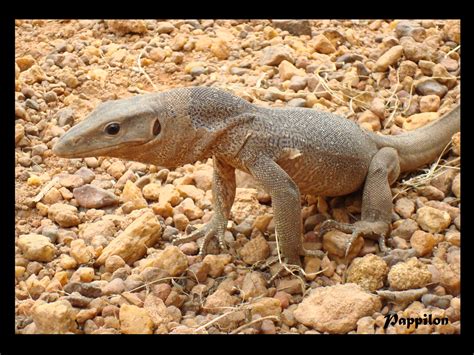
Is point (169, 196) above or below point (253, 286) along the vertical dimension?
above

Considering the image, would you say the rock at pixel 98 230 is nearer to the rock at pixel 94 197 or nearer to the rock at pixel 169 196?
the rock at pixel 94 197

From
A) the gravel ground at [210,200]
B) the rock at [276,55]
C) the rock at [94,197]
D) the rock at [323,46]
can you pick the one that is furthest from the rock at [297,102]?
the rock at [94,197]

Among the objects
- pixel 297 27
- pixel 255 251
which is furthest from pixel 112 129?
pixel 297 27

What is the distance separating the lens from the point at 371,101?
22.2 ft

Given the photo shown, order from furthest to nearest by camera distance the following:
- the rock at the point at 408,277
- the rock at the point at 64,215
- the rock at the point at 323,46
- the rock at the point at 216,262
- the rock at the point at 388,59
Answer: the rock at the point at 323,46 → the rock at the point at 388,59 → the rock at the point at 64,215 → the rock at the point at 216,262 → the rock at the point at 408,277

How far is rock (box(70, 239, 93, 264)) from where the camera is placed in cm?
503

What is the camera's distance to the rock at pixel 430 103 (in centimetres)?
661

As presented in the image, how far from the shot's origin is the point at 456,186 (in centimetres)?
557

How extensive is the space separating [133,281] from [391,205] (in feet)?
7.39

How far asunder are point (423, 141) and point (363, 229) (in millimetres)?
1312

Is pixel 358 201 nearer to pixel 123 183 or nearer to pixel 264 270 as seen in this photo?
pixel 264 270

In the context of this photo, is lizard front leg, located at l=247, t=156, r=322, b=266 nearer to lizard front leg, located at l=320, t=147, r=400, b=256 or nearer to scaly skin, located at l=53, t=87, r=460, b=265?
scaly skin, located at l=53, t=87, r=460, b=265

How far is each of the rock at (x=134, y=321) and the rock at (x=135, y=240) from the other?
29.8 inches

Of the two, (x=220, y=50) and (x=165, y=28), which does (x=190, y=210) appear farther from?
(x=165, y=28)
